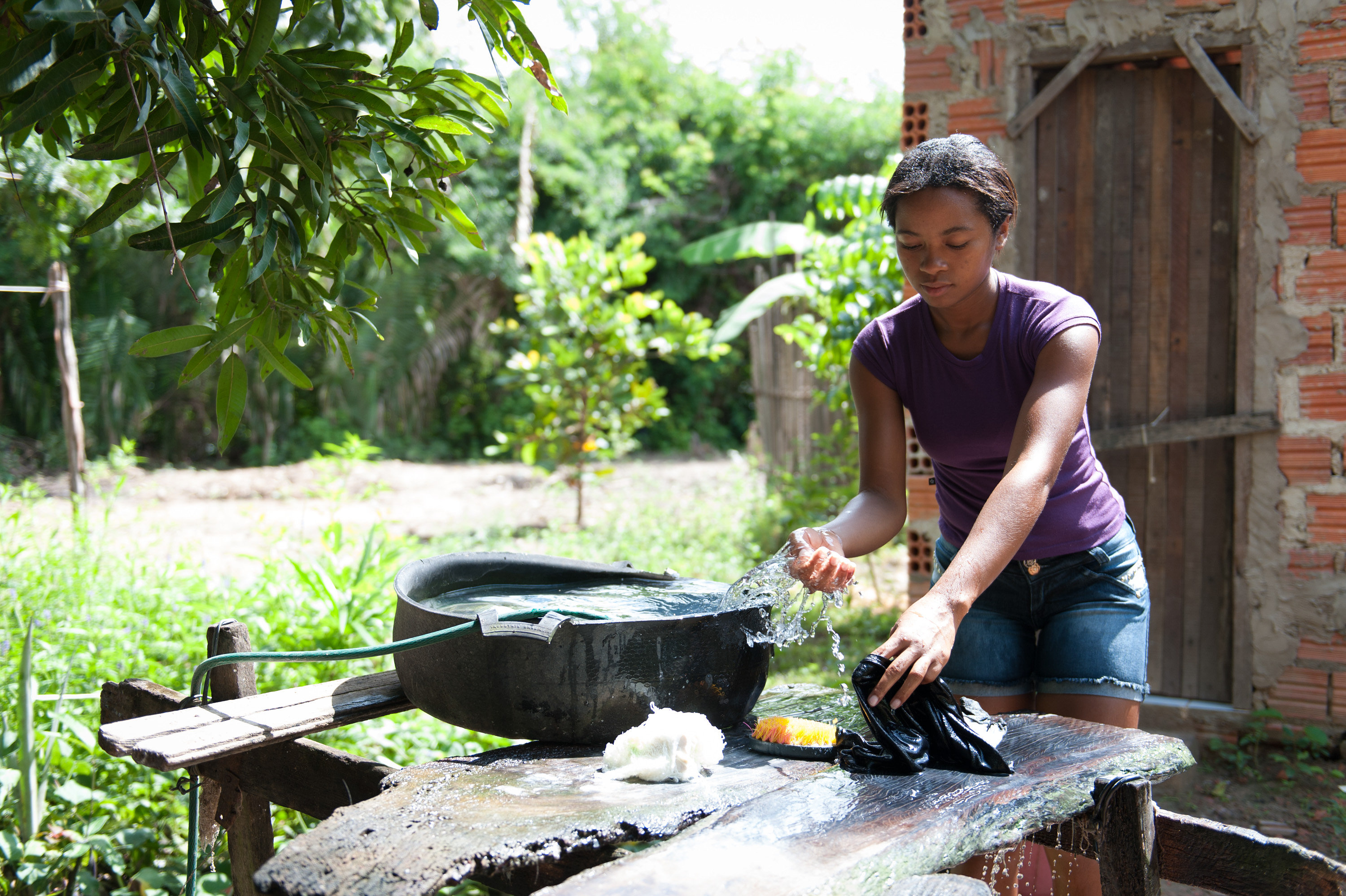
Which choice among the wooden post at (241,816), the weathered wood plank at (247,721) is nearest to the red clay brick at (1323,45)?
the weathered wood plank at (247,721)

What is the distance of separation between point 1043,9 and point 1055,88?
338 mm

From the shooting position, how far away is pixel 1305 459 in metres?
3.87

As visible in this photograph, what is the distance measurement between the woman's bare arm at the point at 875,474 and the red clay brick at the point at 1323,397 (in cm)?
244

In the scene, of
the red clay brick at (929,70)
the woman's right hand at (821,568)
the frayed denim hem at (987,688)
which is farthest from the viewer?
the red clay brick at (929,70)

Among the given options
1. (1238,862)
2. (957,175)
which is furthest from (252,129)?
(1238,862)

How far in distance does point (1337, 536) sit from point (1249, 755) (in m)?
0.94

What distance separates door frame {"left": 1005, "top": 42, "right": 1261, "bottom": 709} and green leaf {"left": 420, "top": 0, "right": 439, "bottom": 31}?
322 centimetres

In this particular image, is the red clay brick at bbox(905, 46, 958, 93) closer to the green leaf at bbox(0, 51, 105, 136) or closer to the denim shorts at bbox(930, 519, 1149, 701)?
the denim shorts at bbox(930, 519, 1149, 701)

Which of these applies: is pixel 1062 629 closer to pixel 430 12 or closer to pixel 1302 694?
pixel 430 12

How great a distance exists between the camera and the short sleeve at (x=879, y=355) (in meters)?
2.28

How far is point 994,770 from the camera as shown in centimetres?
173

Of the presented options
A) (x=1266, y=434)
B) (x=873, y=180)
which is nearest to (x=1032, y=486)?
(x=1266, y=434)

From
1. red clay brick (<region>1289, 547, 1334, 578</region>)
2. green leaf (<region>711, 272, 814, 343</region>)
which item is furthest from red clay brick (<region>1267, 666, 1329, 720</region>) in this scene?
green leaf (<region>711, 272, 814, 343</region>)

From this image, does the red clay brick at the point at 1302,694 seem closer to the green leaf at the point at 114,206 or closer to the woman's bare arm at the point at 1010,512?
the woman's bare arm at the point at 1010,512
